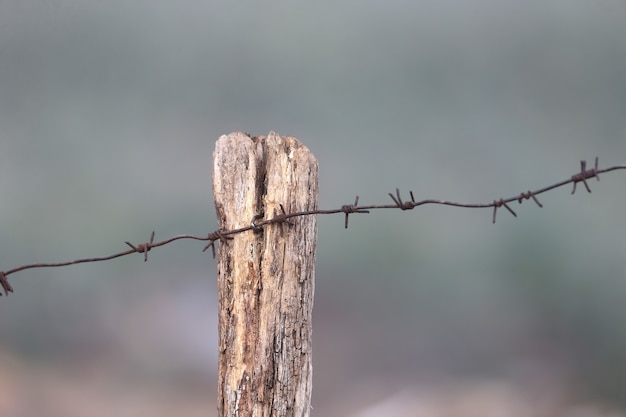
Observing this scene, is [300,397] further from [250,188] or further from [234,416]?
[250,188]

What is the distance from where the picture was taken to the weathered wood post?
10.7 ft

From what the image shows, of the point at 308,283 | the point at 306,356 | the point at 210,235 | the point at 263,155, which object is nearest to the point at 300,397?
the point at 306,356

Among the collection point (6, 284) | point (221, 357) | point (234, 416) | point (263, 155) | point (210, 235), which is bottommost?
point (234, 416)

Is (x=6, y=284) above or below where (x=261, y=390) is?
above

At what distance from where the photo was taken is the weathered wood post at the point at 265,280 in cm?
Answer: 327

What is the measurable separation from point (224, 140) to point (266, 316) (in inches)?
27.9

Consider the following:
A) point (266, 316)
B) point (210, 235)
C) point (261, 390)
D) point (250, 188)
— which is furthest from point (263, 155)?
point (261, 390)

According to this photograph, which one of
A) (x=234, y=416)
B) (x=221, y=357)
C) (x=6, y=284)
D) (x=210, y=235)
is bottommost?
(x=234, y=416)

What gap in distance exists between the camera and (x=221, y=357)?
3.35 m

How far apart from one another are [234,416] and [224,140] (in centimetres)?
107

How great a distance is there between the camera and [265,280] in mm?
3268

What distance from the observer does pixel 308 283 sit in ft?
10.9

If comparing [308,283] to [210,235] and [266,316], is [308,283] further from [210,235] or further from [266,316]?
[210,235]

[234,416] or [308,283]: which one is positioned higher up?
[308,283]
